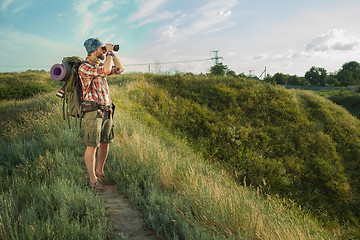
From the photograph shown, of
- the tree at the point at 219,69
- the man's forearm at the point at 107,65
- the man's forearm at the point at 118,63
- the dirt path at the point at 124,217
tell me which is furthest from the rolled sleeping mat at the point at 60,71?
the tree at the point at 219,69

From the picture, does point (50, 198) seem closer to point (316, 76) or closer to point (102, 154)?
point (102, 154)

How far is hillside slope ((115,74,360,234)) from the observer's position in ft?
39.3

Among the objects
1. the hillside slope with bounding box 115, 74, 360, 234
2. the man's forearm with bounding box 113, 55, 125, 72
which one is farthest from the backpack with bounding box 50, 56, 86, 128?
the hillside slope with bounding box 115, 74, 360, 234

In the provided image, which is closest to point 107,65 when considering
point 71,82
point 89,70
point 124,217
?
point 89,70

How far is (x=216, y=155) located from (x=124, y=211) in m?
9.51

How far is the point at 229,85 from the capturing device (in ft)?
64.0

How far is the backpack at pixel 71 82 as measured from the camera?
366cm

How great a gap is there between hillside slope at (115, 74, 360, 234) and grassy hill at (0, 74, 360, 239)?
8cm

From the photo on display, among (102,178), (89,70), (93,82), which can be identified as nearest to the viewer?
(89,70)

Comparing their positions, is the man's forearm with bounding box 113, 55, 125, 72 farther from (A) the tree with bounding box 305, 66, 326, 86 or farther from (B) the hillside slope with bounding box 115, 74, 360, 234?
(A) the tree with bounding box 305, 66, 326, 86

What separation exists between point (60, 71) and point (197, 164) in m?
4.16

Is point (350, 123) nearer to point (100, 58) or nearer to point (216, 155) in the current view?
point (216, 155)

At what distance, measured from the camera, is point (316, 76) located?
80500 millimetres

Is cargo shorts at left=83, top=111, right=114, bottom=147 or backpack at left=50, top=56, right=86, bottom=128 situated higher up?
backpack at left=50, top=56, right=86, bottom=128
